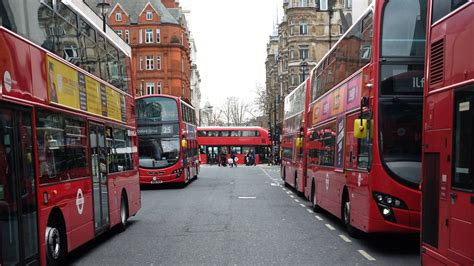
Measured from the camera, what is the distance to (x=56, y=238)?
763cm

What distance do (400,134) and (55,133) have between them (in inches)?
212

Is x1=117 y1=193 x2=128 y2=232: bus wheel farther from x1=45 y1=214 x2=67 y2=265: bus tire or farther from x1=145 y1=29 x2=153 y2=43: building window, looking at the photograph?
x1=145 y1=29 x2=153 y2=43: building window

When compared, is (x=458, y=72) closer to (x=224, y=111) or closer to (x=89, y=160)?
(x=89, y=160)

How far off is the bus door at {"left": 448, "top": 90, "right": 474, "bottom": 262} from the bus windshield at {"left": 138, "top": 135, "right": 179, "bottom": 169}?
20536 mm

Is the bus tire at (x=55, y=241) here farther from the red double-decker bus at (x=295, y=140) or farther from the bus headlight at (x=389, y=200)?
the red double-decker bus at (x=295, y=140)

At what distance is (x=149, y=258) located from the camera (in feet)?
29.8

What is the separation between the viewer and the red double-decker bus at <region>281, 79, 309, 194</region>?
19.8m

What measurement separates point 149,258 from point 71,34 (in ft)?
12.9

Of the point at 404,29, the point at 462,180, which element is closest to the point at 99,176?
the point at 404,29

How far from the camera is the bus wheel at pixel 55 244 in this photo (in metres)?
7.24

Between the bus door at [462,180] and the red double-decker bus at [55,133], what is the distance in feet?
14.9

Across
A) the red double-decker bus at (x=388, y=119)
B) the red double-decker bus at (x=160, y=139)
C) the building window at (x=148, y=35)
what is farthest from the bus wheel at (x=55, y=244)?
the building window at (x=148, y=35)

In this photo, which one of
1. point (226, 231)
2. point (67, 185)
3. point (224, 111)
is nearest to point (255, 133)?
point (226, 231)

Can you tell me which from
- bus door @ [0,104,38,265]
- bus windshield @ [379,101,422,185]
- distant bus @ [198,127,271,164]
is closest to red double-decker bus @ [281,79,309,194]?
bus windshield @ [379,101,422,185]
